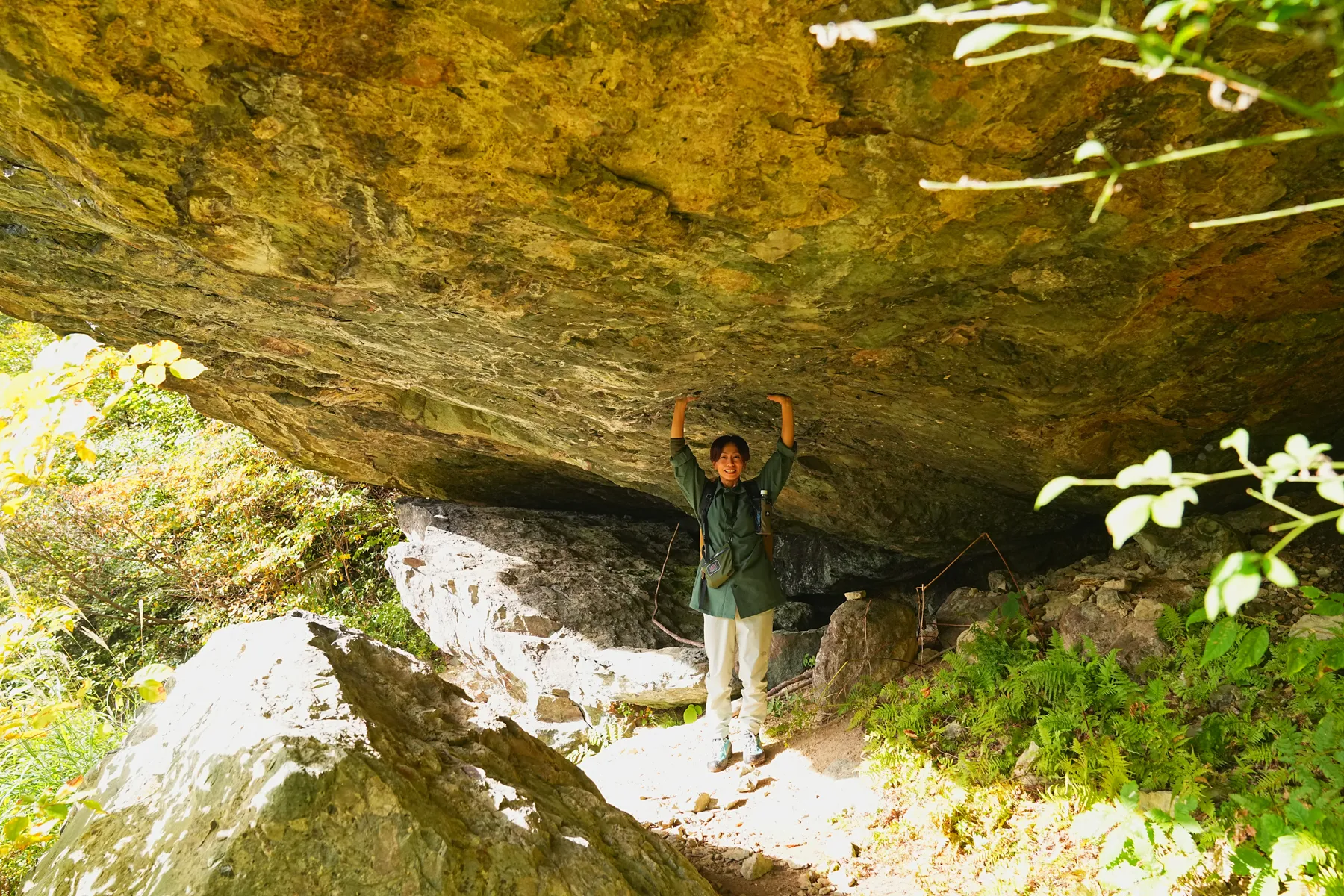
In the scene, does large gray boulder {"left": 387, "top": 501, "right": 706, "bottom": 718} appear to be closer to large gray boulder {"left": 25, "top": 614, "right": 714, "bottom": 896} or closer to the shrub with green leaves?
the shrub with green leaves

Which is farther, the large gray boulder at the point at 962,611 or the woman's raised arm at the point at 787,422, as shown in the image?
the large gray boulder at the point at 962,611

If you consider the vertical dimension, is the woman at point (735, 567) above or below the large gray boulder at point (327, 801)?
above

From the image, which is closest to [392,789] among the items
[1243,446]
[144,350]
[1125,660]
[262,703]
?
[262,703]

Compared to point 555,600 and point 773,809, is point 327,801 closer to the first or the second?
point 773,809

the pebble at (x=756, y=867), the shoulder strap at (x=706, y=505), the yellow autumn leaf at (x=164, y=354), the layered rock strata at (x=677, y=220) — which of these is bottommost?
the pebble at (x=756, y=867)

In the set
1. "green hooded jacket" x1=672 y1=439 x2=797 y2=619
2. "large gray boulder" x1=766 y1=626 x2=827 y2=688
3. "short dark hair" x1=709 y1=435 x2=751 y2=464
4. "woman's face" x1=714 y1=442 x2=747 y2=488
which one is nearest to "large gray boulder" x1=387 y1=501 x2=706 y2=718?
"large gray boulder" x1=766 y1=626 x2=827 y2=688

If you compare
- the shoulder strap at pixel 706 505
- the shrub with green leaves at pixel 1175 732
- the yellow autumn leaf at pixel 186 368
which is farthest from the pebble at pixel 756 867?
the yellow autumn leaf at pixel 186 368

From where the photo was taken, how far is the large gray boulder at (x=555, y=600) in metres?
7.89

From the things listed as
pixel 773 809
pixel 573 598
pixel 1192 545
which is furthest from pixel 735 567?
pixel 1192 545

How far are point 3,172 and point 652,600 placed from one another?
22.1 feet

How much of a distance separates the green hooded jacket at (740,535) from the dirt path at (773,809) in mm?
1213

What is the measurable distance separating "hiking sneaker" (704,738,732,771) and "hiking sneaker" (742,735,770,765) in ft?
0.46

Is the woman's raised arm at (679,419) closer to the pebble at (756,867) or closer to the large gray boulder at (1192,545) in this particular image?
the pebble at (756,867)

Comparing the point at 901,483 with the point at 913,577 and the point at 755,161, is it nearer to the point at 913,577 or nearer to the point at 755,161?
the point at 913,577
